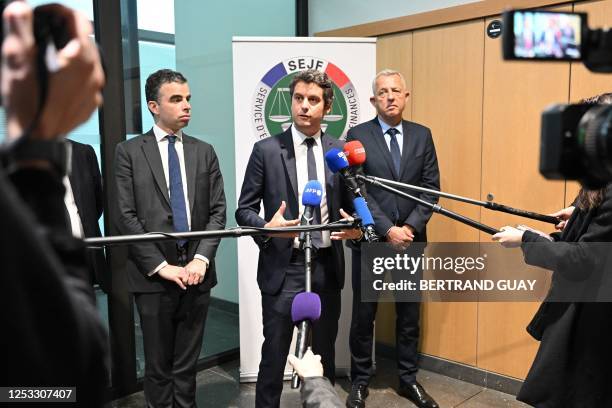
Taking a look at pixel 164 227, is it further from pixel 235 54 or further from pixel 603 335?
pixel 603 335

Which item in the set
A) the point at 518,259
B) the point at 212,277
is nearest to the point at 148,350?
the point at 212,277

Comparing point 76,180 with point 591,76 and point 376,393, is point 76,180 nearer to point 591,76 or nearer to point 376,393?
point 376,393

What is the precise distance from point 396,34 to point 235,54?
110 centimetres

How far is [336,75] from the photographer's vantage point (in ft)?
9.58

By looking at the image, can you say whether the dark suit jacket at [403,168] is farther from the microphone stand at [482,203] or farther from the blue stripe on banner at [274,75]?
the microphone stand at [482,203]

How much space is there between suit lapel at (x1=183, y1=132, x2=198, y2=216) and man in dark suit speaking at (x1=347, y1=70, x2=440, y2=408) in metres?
0.94

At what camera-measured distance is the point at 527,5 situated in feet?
8.51

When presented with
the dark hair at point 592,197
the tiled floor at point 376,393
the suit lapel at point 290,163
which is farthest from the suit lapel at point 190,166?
the dark hair at point 592,197

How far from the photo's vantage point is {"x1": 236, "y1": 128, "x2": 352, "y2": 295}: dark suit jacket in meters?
2.22

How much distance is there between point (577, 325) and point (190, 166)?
1.75 m

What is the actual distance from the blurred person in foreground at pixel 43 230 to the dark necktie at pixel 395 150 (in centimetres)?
231

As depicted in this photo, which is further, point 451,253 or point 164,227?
point 451,253

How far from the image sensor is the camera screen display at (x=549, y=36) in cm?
77

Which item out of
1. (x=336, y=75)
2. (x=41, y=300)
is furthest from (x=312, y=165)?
(x=41, y=300)
